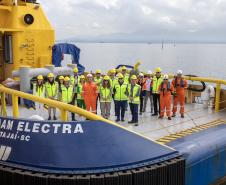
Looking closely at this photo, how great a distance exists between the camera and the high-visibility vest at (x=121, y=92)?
789cm

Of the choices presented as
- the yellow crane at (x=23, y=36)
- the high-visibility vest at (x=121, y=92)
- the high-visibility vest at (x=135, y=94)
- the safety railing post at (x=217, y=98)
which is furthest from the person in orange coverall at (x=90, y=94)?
the safety railing post at (x=217, y=98)

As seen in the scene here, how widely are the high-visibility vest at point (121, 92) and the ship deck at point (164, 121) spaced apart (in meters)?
0.52

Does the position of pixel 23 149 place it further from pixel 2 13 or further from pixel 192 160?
pixel 2 13

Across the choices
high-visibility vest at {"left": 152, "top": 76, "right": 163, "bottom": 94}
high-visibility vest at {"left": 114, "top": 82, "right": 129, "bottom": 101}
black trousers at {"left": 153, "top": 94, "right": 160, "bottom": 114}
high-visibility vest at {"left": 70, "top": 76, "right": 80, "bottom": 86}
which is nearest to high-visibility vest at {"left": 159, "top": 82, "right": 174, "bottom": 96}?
high-visibility vest at {"left": 152, "top": 76, "right": 163, "bottom": 94}

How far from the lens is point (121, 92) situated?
790 centimetres

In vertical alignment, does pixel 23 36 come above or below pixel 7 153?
above

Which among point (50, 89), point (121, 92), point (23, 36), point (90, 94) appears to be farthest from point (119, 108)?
point (23, 36)

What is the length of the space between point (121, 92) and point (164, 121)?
1181mm

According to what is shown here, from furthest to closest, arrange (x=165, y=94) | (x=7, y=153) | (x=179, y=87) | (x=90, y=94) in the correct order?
1. (x=179, y=87)
2. (x=165, y=94)
3. (x=90, y=94)
4. (x=7, y=153)

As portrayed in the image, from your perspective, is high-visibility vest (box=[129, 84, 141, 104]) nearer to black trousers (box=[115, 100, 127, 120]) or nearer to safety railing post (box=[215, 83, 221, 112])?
black trousers (box=[115, 100, 127, 120])

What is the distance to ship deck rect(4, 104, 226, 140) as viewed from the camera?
6.93 meters

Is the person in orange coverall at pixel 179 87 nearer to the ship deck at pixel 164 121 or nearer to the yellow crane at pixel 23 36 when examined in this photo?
the ship deck at pixel 164 121

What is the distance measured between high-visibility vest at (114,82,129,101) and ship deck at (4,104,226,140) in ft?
1.72

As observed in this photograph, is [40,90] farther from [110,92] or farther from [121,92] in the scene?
[121,92]
